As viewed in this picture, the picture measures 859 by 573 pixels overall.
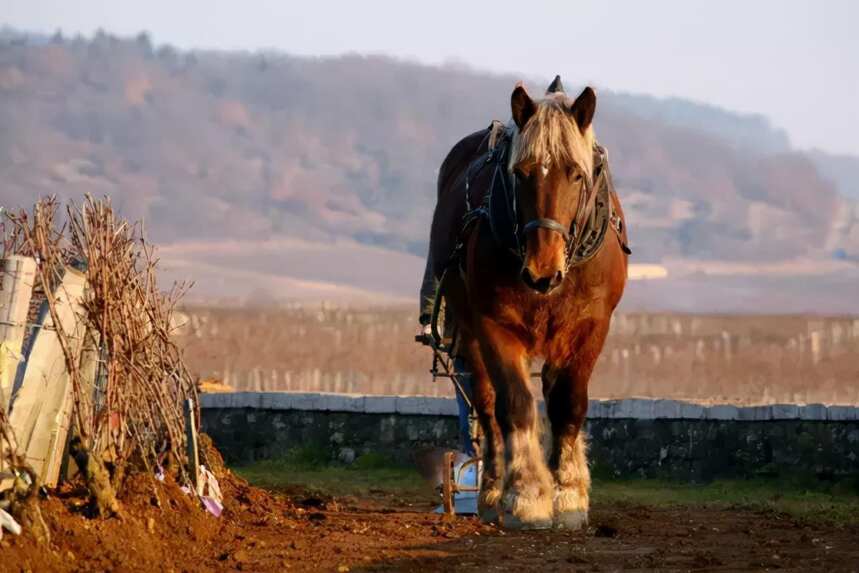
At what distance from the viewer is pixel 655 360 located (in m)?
42.7

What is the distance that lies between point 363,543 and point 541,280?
1690mm

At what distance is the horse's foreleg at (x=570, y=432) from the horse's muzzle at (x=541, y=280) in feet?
3.60

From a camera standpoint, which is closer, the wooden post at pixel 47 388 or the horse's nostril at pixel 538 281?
the wooden post at pixel 47 388

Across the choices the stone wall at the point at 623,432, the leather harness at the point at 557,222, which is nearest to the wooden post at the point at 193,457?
the leather harness at the point at 557,222

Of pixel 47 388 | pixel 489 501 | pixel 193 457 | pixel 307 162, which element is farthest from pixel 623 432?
pixel 307 162

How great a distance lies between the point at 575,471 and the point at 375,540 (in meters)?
1.47

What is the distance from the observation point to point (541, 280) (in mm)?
10477

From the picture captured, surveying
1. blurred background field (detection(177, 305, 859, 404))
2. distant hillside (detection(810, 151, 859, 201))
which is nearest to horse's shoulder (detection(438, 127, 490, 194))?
blurred background field (detection(177, 305, 859, 404))

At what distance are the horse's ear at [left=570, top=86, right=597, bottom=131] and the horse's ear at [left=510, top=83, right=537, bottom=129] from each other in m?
0.23

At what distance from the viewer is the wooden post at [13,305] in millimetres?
9766

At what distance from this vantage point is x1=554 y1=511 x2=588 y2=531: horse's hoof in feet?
37.9

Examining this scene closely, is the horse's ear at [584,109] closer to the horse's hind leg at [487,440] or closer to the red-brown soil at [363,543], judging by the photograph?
the horse's hind leg at [487,440]

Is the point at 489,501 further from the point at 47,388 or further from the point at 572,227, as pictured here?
the point at 47,388

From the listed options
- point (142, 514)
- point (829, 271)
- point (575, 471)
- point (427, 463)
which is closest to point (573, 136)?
point (575, 471)
